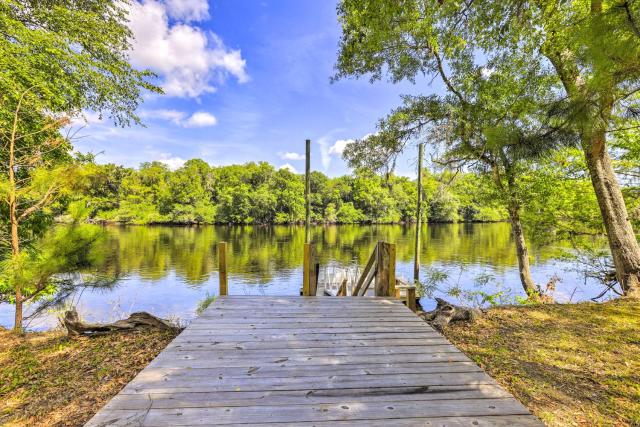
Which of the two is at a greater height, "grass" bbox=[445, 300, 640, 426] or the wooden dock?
the wooden dock

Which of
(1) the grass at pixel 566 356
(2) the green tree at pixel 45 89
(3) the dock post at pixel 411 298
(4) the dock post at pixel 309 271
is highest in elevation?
(2) the green tree at pixel 45 89

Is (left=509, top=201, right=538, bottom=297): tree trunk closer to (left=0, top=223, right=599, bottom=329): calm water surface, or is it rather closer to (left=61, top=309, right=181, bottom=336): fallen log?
(left=0, top=223, right=599, bottom=329): calm water surface

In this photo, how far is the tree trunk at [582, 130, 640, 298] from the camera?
4.71 meters

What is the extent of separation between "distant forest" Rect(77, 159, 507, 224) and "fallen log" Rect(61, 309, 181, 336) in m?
44.9

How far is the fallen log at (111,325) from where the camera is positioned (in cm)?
353

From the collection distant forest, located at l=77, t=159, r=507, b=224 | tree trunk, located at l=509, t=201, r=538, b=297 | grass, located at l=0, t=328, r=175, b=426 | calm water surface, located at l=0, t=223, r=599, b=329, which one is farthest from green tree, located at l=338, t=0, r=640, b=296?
distant forest, located at l=77, t=159, r=507, b=224

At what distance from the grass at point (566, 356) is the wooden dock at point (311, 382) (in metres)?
0.75

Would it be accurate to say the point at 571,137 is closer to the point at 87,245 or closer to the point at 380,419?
the point at 380,419

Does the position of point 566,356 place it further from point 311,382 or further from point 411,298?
point 311,382

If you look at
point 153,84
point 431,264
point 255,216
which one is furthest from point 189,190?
point 153,84

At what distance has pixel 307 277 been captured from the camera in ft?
14.0

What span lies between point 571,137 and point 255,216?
168 ft

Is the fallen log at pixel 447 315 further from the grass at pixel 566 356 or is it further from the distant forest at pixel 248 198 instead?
the distant forest at pixel 248 198

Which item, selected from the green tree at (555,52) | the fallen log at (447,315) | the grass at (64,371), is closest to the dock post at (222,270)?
the grass at (64,371)
